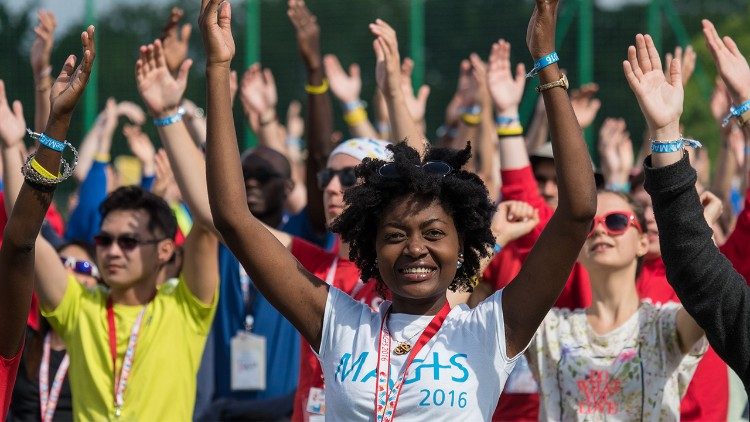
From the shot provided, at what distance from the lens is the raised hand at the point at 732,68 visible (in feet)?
13.4

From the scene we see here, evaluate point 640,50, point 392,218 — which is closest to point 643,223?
point 640,50

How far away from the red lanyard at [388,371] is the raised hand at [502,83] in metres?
2.29

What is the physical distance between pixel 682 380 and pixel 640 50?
1.54 metres

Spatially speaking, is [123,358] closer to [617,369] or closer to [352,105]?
[617,369]

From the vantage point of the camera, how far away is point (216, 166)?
134 inches

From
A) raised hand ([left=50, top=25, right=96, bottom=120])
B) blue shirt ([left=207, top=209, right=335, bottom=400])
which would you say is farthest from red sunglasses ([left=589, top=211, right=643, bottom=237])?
raised hand ([left=50, top=25, right=96, bottom=120])

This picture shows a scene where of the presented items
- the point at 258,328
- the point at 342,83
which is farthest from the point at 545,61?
the point at 342,83

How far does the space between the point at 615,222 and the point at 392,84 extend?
4.25 ft

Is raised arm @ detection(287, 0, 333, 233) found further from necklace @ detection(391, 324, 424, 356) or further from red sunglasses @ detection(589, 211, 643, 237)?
necklace @ detection(391, 324, 424, 356)

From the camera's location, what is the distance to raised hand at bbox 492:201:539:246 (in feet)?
16.6

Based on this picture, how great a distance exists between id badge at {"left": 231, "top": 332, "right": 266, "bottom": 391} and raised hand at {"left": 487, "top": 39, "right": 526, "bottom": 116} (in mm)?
1922

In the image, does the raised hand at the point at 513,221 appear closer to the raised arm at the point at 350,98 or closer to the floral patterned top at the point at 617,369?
the floral patterned top at the point at 617,369

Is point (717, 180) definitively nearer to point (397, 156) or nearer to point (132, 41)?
point (397, 156)

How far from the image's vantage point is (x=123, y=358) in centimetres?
510
